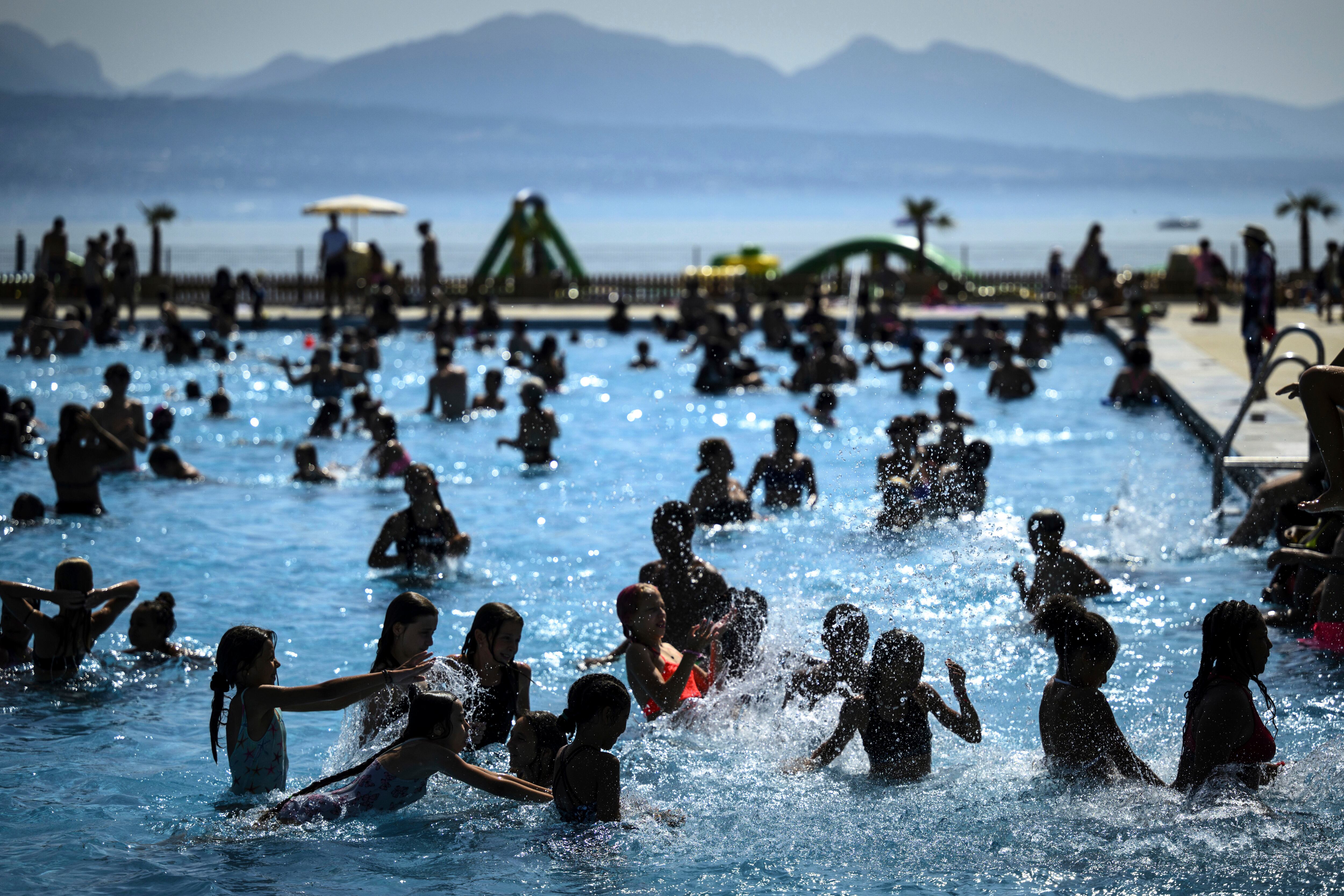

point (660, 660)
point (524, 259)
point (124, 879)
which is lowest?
point (124, 879)

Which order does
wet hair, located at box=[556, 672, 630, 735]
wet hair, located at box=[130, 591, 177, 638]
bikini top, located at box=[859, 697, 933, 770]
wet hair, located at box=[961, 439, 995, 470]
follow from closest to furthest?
wet hair, located at box=[556, 672, 630, 735] < bikini top, located at box=[859, 697, 933, 770] < wet hair, located at box=[130, 591, 177, 638] < wet hair, located at box=[961, 439, 995, 470]

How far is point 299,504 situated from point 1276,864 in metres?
8.90

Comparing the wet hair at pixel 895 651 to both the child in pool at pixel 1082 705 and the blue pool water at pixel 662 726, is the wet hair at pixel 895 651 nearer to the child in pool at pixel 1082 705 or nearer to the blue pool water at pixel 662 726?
the child in pool at pixel 1082 705

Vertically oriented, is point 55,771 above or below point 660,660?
below

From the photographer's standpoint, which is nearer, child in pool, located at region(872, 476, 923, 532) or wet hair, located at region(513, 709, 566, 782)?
wet hair, located at region(513, 709, 566, 782)

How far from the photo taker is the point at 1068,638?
16.5ft

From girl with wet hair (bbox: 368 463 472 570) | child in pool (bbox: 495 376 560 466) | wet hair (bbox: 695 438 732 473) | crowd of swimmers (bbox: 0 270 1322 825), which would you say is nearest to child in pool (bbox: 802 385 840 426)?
child in pool (bbox: 495 376 560 466)

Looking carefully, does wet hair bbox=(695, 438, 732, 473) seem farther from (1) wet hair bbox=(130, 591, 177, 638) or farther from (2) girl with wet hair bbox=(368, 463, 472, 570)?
(1) wet hair bbox=(130, 591, 177, 638)

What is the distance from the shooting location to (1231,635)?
15.9 ft

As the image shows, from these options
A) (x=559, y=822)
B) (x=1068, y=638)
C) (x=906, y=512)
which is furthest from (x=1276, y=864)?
(x=906, y=512)

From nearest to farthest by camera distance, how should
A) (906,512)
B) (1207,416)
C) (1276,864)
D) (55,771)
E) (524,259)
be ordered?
(1276,864), (55,771), (906,512), (1207,416), (524,259)

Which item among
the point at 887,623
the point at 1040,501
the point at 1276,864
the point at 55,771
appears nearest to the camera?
the point at 1276,864

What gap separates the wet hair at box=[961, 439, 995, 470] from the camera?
31.3 ft

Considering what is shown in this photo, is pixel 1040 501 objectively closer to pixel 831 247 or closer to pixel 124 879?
pixel 124 879
